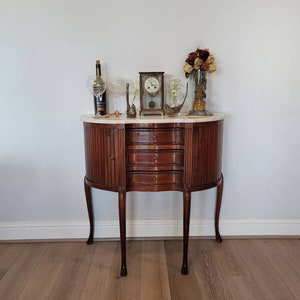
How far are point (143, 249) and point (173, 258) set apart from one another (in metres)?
0.25

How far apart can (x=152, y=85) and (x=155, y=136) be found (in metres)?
0.39

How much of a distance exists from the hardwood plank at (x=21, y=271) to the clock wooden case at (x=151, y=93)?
129 cm

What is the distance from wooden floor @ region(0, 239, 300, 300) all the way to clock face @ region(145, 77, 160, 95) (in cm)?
118

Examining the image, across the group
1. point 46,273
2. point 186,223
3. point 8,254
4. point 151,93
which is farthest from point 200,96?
point 8,254

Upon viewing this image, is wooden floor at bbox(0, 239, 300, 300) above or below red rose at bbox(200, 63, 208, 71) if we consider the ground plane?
below

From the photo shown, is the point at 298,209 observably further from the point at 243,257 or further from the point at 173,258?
the point at 173,258

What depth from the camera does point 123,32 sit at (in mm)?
2133

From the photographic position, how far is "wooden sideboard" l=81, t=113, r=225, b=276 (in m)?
1.84

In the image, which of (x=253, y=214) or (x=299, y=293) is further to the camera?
(x=253, y=214)

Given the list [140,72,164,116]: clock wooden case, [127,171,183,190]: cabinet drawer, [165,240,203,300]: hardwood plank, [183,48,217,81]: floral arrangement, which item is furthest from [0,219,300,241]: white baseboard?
[183,48,217,81]: floral arrangement

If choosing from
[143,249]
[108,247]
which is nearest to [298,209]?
[143,249]

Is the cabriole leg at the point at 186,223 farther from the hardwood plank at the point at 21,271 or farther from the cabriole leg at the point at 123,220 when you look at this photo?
the hardwood plank at the point at 21,271

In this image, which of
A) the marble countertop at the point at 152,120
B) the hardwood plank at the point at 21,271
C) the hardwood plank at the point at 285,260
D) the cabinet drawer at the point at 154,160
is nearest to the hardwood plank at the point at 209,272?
the hardwood plank at the point at 285,260

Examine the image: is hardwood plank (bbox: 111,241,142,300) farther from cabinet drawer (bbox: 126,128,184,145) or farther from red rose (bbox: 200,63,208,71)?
red rose (bbox: 200,63,208,71)
